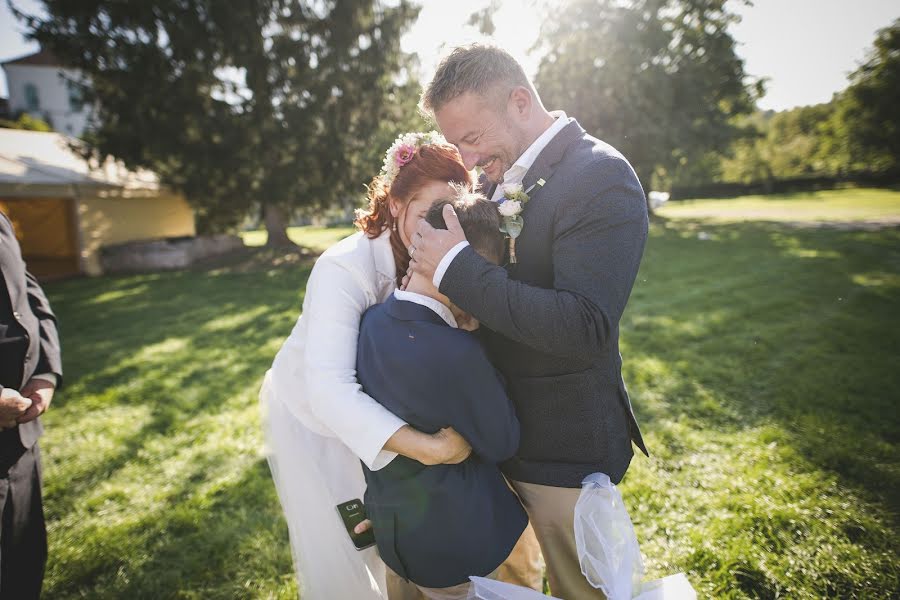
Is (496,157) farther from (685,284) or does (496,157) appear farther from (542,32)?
(542,32)

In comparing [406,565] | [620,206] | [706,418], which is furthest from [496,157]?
[706,418]

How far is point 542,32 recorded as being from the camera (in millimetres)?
20203

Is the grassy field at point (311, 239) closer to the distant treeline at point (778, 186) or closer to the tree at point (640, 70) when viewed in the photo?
the tree at point (640, 70)

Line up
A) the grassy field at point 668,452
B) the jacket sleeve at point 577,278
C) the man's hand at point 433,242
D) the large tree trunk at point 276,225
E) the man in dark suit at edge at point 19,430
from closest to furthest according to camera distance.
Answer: the jacket sleeve at point 577,278 → the man's hand at point 433,242 → the man in dark suit at edge at point 19,430 → the grassy field at point 668,452 → the large tree trunk at point 276,225

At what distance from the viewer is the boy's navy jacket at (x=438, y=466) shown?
1.50 m

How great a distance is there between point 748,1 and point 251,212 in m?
24.0

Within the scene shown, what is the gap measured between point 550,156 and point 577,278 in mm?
534

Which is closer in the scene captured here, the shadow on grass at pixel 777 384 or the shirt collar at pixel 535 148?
the shirt collar at pixel 535 148

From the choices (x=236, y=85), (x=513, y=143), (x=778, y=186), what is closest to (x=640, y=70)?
(x=236, y=85)

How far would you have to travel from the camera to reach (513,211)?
1573mm

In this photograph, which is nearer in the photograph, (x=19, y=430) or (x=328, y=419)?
(x=328, y=419)

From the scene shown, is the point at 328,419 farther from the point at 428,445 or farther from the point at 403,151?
the point at 403,151

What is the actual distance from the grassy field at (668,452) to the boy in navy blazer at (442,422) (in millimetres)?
1649

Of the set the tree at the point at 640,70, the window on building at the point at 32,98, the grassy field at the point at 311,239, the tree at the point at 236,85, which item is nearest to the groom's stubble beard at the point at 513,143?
the tree at the point at 236,85
